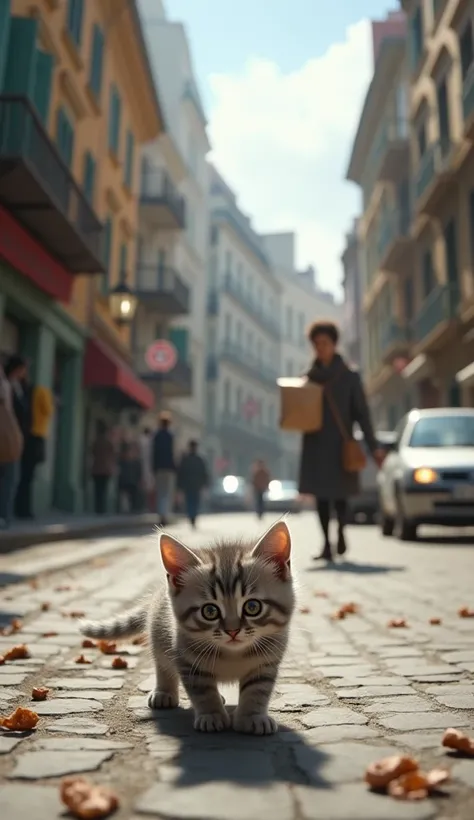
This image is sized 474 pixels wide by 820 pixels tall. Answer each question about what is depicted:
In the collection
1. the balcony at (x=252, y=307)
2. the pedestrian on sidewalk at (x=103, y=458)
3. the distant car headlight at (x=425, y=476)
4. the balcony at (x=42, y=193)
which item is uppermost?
the balcony at (x=252, y=307)

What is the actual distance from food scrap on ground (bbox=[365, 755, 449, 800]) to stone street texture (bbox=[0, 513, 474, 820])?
0.11 ft

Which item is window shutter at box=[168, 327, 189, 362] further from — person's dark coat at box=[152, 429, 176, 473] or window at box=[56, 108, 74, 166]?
person's dark coat at box=[152, 429, 176, 473]

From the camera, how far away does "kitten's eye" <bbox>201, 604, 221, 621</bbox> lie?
224cm

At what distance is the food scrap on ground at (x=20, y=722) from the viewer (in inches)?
92.0

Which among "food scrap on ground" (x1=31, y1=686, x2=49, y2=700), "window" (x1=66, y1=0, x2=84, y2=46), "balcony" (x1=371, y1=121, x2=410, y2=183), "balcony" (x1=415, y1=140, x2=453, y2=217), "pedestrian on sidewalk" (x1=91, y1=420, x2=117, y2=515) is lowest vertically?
"food scrap on ground" (x1=31, y1=686, x2=49, y2=700)

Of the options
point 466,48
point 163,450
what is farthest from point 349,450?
point 466,48

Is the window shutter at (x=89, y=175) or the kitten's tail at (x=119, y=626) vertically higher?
the window shutter at (x=89, y=175)

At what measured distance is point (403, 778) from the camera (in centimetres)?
172

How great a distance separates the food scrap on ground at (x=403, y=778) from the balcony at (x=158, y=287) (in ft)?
88.1

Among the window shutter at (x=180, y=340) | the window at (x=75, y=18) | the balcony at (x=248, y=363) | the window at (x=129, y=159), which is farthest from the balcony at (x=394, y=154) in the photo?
the balcony at (x=248, y=363)

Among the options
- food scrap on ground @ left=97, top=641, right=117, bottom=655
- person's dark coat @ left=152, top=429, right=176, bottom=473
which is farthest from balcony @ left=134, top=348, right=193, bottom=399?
food scrap on ground @ left=97, top=641, right=117, bottom=655

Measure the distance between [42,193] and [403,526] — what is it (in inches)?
297

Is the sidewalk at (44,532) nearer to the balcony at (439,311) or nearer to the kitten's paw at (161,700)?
the kitten's paw at (161,700)

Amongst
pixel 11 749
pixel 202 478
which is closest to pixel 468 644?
pixel 11 749
